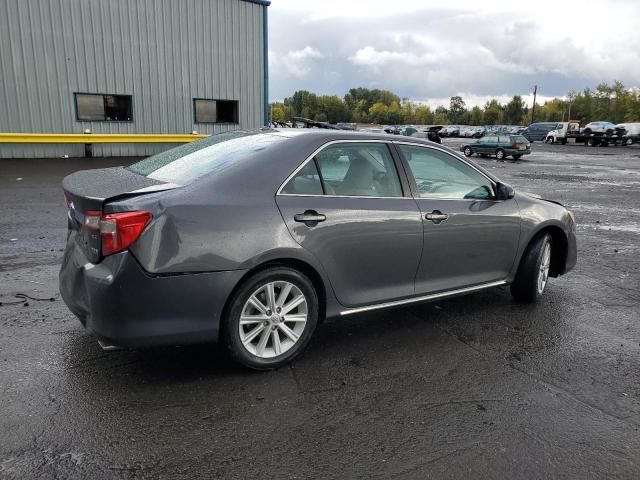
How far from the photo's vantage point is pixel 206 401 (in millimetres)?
3203

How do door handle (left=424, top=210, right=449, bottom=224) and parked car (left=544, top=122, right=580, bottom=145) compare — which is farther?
parked car (left=544, top=122, right=580, bottom=145)

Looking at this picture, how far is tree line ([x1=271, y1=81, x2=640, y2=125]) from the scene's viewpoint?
99250 millimetres

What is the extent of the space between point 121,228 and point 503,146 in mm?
30473

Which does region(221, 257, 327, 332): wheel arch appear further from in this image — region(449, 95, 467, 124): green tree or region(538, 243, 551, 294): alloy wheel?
region(449, 95, 467, 124): green tree

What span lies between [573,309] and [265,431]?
137 inches

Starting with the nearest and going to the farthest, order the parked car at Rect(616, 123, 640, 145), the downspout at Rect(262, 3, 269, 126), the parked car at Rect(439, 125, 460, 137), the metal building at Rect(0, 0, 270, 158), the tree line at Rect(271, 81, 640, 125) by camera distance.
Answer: the metal building at Rect(0, 0, 270, 158) → the downspout at Rect(262, 3, 269, 126) → the parked car at Rect(616, 123, 640, 145) → the parked car at Rect(439, 125, 460, 137) → the tree line at Rect(271, 81, 640, 125)

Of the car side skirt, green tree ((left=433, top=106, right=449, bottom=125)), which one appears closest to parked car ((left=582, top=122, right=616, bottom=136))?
the car side skirt

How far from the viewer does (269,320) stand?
3520 mm

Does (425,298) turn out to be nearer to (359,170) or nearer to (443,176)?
(443,176)

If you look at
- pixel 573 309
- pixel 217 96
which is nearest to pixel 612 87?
pixel 217 96

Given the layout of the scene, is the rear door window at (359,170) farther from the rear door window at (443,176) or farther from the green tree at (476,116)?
the green tree at (476,116)

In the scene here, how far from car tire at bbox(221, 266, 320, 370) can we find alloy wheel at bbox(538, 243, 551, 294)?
2533 mm

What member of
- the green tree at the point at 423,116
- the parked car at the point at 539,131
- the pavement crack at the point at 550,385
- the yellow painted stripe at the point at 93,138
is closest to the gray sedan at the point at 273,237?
the pavement crack at the point at 550,385

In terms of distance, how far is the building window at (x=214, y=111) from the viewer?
20.7m
